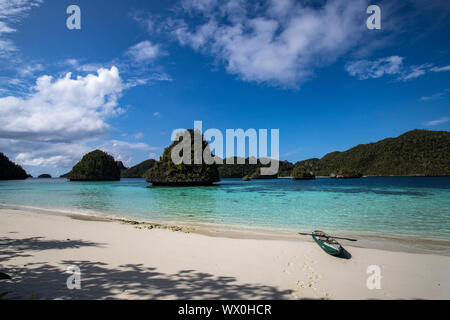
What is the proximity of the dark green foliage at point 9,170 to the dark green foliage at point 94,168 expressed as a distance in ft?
161

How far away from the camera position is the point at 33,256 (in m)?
6.80

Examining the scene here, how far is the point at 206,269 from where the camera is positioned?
614 cm

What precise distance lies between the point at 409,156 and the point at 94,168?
227m

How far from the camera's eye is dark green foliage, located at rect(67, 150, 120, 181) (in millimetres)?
155750

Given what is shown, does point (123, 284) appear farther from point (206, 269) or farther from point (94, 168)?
point (94, 168)

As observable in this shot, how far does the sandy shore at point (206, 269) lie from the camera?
4.78 meters

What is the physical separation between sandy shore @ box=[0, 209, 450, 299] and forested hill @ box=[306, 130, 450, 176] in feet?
599

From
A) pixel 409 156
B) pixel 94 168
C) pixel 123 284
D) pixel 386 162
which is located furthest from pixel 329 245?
pixel 409 156

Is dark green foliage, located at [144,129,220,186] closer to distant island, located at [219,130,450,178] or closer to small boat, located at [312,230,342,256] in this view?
small boat, located at [312,230,342,256]

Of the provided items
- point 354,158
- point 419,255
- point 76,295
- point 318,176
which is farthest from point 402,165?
point 76,295

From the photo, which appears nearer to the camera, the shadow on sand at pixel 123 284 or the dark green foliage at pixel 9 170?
the shadow on sand at pixel 123 284

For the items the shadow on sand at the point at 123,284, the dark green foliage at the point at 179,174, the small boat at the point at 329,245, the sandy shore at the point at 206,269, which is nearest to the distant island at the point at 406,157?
the dark green foliage at the point at 179,174

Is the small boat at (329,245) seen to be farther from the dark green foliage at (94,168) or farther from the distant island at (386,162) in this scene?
the dark green foliage at (94,168)
